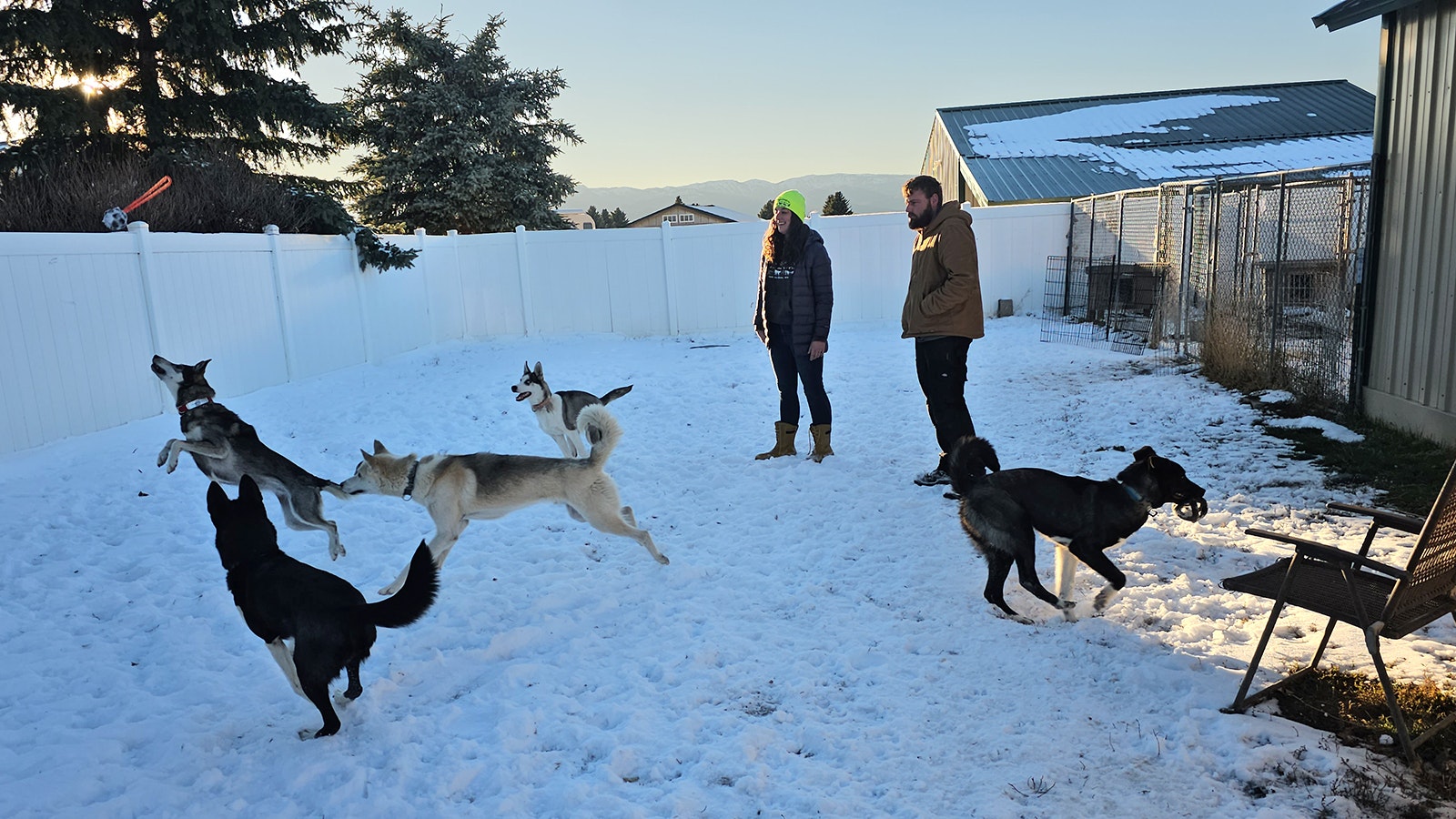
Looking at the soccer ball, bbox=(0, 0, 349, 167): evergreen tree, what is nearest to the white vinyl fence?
the soccer ball

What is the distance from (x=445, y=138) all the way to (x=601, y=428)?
22.1 meters

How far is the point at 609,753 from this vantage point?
2932 mm

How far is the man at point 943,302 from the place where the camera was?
5414mm

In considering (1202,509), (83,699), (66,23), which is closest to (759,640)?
(1202,509)

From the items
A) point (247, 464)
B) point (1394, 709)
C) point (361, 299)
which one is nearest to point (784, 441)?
point (247, 464)

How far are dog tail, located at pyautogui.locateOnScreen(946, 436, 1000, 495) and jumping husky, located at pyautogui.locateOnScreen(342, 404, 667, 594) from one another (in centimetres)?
Result: 179

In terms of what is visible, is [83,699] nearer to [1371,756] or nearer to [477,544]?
[477,544]

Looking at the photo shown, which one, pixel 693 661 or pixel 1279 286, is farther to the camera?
pixel 1279 286

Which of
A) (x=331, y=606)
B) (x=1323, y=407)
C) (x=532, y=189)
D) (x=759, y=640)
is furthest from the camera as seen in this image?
(x=532, y=189)

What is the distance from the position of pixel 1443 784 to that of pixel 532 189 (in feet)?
80.6

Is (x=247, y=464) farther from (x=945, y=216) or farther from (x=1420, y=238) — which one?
(x=1420, y=238)

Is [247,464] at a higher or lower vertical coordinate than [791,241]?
lower

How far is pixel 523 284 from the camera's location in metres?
14.9

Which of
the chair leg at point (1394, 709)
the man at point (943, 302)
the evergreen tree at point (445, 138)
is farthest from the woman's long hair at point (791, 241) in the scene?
the evergreen tree at point (445, 138)
